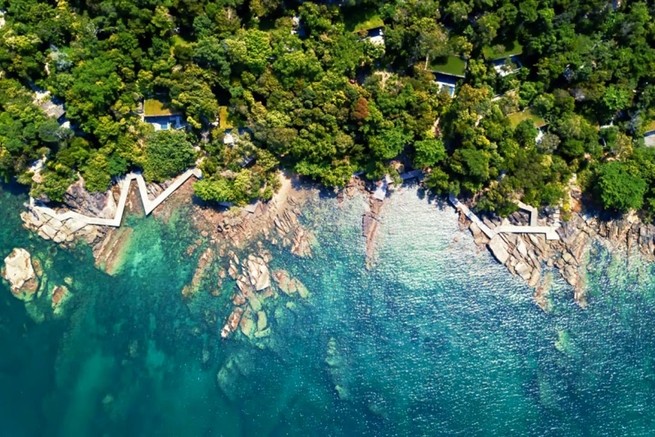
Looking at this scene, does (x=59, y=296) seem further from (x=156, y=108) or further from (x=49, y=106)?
(x=156, y=108)

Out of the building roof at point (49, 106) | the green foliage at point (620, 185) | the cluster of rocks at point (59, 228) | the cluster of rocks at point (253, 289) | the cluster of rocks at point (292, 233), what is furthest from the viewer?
the cluster of rocks at point (292, 233)

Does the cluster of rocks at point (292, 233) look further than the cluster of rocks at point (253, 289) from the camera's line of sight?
Yes

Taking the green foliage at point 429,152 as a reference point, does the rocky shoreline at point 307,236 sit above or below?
below

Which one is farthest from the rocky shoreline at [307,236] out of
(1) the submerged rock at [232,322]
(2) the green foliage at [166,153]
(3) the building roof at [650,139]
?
(3) the building roof at [650,139]

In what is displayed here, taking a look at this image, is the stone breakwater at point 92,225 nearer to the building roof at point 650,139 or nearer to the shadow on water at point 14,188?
the shadow on water at point 14,188

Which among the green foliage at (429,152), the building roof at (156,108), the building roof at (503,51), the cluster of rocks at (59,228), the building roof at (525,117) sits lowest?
the cluster of rocks at (59,228)

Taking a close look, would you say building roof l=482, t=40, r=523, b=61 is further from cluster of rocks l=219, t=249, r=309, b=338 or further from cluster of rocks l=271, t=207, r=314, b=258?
cluster of rocks l=219, t=249, r=309, b=338

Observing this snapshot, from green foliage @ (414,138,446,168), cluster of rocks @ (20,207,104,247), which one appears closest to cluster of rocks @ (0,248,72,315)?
cluster of rocks @ (20,207,104,247)

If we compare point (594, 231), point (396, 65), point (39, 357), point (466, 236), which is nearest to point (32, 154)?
point (39, 357)

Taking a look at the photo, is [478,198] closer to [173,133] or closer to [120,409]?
[173,133]
